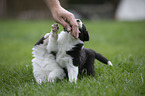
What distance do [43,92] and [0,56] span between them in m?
3.35

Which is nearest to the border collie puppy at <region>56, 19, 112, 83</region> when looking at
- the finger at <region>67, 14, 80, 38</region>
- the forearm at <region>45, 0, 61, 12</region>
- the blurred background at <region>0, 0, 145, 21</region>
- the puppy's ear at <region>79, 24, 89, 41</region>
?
the puppy's ear at <region>79, 24, 89, 41</region>

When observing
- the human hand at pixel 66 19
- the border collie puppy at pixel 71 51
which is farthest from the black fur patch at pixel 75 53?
the human hand at pixel 66 19

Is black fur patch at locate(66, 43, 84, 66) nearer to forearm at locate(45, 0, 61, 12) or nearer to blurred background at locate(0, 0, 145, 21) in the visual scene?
forearm at locate(45, 0, 61, 12)

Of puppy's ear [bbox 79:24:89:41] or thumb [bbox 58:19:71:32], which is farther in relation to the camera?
puppy's ear [bbox 79:24:89:41]

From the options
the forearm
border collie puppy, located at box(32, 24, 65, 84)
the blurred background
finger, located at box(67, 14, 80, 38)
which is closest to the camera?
finger, located at box(67, 14, 80, 38)

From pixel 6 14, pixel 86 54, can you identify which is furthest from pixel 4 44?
pixel 6 14

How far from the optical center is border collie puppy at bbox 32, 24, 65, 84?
240cm

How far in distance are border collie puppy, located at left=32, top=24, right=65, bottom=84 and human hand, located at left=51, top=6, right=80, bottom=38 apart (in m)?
0.28

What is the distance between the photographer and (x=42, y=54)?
2.55 meters

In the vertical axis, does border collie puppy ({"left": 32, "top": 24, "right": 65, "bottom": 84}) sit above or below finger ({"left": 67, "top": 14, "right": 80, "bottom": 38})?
below

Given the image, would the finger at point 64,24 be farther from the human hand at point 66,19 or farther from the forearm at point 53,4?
the forearm at point 53,4

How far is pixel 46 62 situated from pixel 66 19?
0.69m

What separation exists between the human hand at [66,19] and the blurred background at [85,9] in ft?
46.8

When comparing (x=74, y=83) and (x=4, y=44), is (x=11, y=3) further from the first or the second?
(x=74, y=83)
